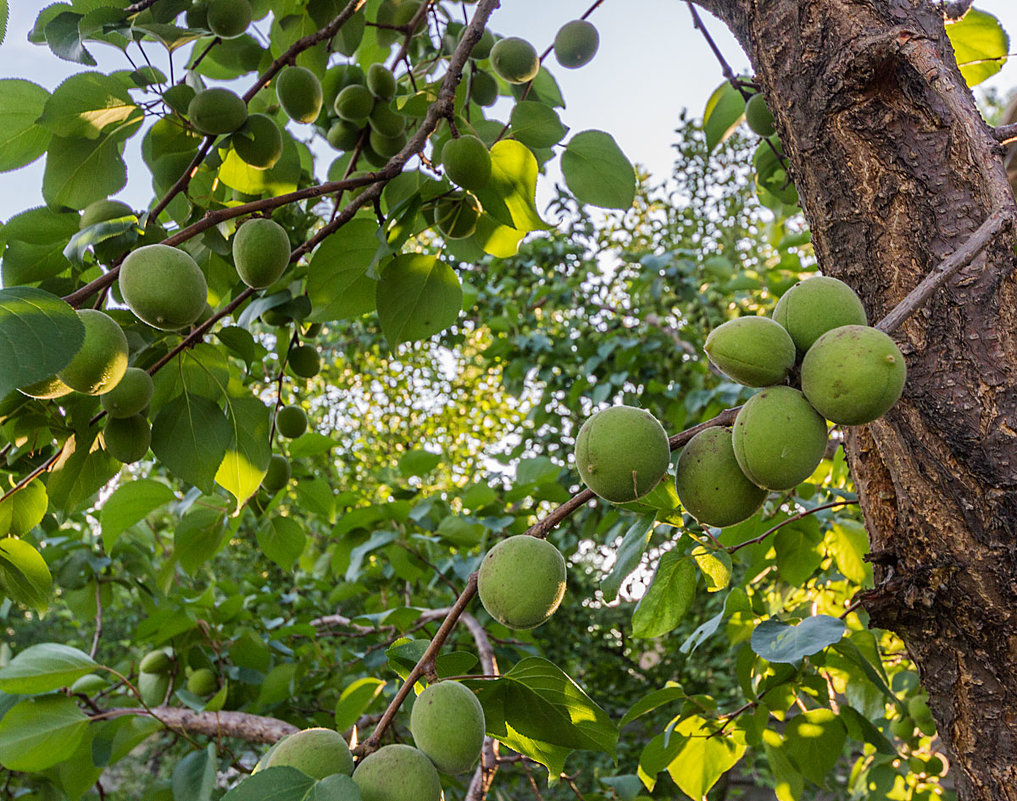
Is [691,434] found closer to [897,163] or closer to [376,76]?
[897,163]

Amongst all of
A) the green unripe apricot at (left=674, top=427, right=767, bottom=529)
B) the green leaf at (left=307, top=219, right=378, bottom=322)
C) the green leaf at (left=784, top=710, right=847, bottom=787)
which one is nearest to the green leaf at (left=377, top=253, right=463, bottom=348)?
the green leaf at (left=307, top=219, right=378, bottom=322)

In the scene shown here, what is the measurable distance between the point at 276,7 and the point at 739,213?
14.9ft

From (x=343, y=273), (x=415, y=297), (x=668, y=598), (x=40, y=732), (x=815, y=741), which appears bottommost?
(x=815, y=741)

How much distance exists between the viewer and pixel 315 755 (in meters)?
0.71

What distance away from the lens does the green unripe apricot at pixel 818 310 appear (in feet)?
2.53

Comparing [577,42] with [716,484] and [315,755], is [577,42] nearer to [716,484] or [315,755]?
[716,484]

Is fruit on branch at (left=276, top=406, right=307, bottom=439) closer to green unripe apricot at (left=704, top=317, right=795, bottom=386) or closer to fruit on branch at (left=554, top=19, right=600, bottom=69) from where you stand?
fruit on branch at (left=554, top=19, right=600, bottom=69)

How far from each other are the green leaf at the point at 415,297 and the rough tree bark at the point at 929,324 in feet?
2.25

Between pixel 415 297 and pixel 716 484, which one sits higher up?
pixel 415 297

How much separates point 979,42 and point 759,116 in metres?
0.45

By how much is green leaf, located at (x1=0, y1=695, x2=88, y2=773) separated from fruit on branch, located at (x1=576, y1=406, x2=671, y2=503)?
1599 millimetres

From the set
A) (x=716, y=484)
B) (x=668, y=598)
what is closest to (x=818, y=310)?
(x=716, y=484)

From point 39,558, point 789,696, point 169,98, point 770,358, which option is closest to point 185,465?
point 39,558

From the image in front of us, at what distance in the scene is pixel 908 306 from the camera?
2.33ft
